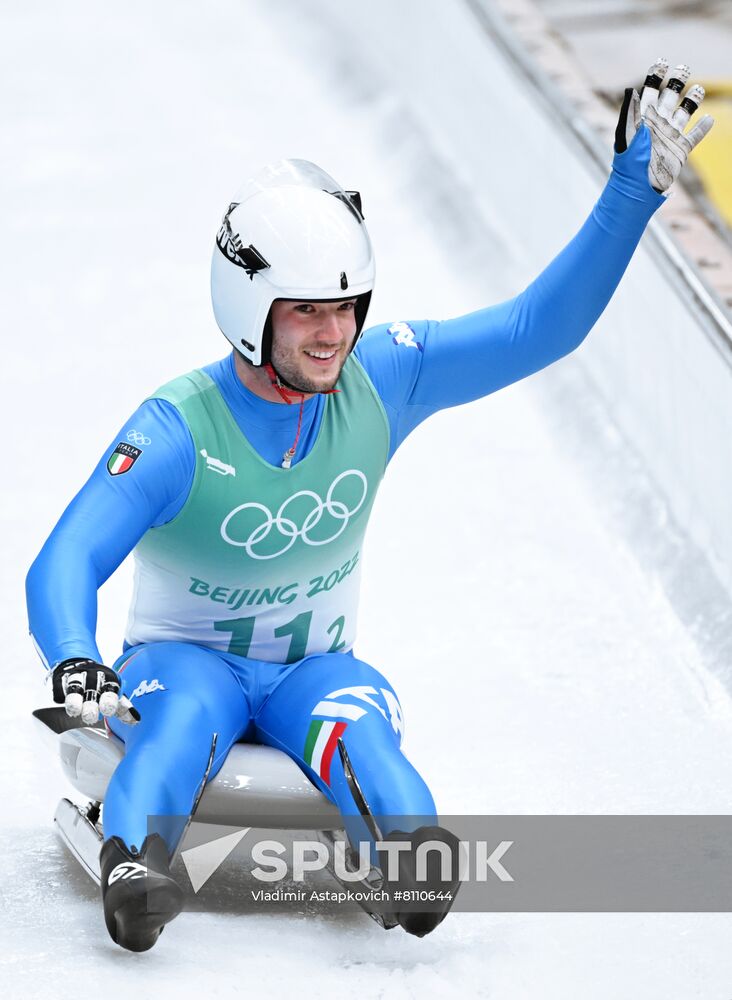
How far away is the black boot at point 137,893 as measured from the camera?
2.65 meters

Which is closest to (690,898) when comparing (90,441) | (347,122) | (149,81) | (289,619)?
(289,619)

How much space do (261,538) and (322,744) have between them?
1.17 feet

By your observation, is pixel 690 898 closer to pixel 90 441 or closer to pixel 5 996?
pixel 5 996

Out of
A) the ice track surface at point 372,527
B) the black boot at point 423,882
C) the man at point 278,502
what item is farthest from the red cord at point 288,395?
the ice track surface at point 372,527

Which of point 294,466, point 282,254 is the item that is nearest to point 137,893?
point 294,466

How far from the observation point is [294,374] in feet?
9.48

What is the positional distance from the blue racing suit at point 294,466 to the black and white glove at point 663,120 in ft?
0.07

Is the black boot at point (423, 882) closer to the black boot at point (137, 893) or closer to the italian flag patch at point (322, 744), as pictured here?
the italian flag patch at point (322, 744)

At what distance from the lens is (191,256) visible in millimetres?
5598

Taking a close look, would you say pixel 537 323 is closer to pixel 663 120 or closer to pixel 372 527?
pixel 663 120

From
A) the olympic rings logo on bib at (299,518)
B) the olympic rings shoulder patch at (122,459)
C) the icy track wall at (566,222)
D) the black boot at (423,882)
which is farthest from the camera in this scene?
the icy track wall at (566,222)

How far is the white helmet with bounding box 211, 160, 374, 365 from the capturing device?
2842 mm

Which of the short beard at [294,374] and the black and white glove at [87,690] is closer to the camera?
the black and white glove at [87,690]

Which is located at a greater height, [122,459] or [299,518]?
[122,459]
